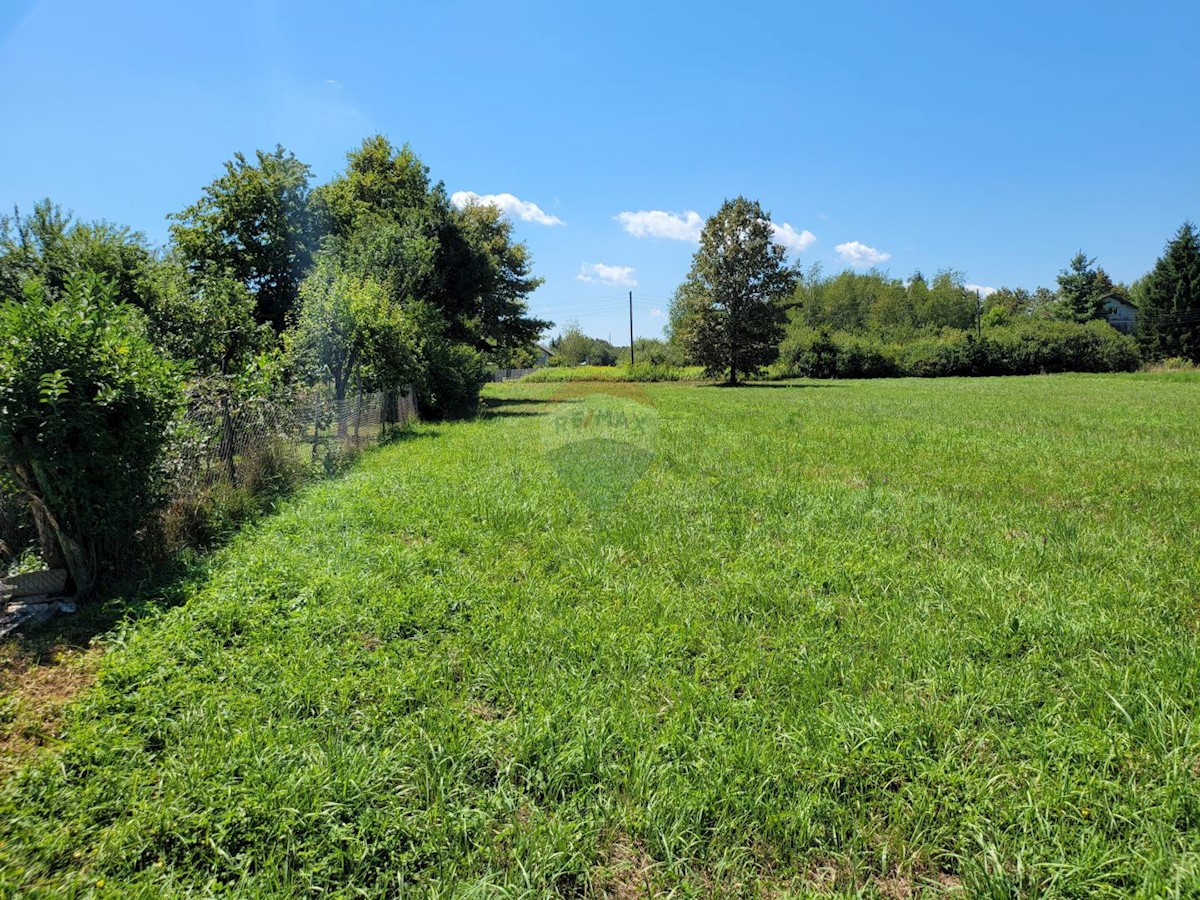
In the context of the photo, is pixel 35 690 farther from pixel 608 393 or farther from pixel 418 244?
pixel 608 393

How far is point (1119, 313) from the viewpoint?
5750cm

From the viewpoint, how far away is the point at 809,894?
5.96ft

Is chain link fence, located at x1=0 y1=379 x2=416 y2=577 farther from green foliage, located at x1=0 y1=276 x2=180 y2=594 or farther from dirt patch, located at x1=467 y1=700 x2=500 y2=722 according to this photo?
dirt patch, located at x1=467 y1=700 x2=500 y2=722

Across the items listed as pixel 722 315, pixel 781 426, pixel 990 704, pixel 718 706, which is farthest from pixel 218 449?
pixel 722 315

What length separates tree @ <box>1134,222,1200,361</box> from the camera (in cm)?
3919

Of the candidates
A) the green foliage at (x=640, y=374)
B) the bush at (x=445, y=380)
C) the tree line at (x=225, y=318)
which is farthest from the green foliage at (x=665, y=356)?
the bush at (x=445, y=380)

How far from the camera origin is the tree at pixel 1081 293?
55.3 m

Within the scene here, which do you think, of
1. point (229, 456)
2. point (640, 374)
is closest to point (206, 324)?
point (229, 456)

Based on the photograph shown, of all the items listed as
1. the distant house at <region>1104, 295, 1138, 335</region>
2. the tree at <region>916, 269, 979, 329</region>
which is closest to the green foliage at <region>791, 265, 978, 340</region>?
the tree at <region>916, 269, 979, 329</region>

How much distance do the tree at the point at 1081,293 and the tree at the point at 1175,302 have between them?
1463 cm

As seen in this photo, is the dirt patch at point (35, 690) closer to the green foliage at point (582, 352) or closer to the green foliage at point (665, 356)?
the green foliage at point (665, 356)

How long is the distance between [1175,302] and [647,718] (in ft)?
184

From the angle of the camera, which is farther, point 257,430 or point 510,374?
point 510,374

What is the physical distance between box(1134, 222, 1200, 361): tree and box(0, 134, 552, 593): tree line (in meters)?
44.8
